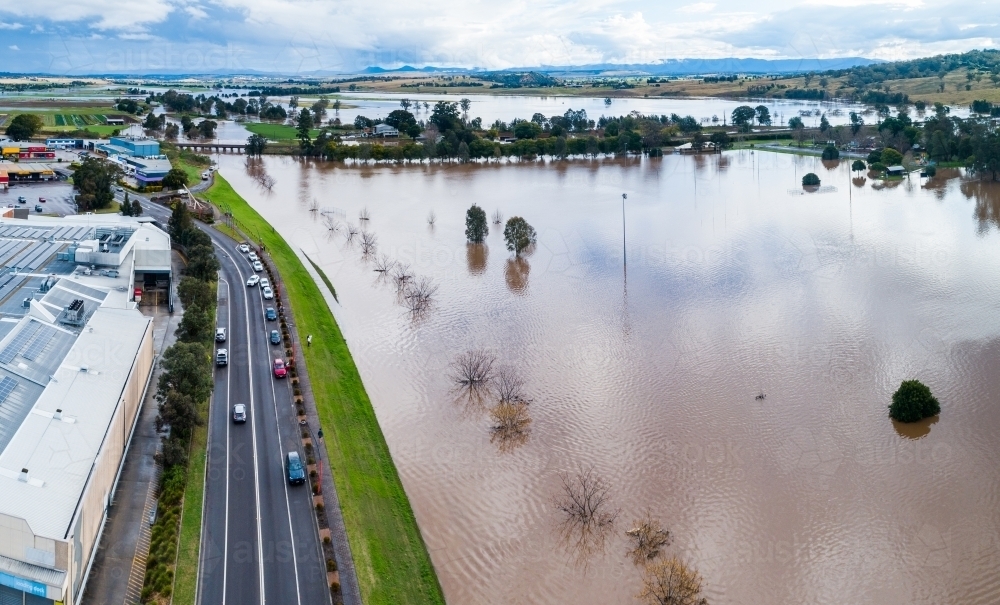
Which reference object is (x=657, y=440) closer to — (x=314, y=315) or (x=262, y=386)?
(x=262, y=386)

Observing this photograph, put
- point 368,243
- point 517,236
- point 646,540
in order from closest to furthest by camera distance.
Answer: point 646,540
point 517,236
point 368,243

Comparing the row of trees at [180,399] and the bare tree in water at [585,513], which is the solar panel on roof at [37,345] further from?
the bare tree in water at [585,513]

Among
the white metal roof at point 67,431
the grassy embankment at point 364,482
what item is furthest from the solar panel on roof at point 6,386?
the grassy embankment at point 364,482

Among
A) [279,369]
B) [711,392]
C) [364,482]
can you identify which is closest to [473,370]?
[279,369]

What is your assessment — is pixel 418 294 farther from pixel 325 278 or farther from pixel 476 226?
pixel 476 226

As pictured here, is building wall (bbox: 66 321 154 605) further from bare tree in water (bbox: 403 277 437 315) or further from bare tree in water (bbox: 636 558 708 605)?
bare tree in water (bbox: 403 277 437 315)

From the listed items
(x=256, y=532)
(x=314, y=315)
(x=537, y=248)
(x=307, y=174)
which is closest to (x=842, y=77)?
(x=307, y=174)
